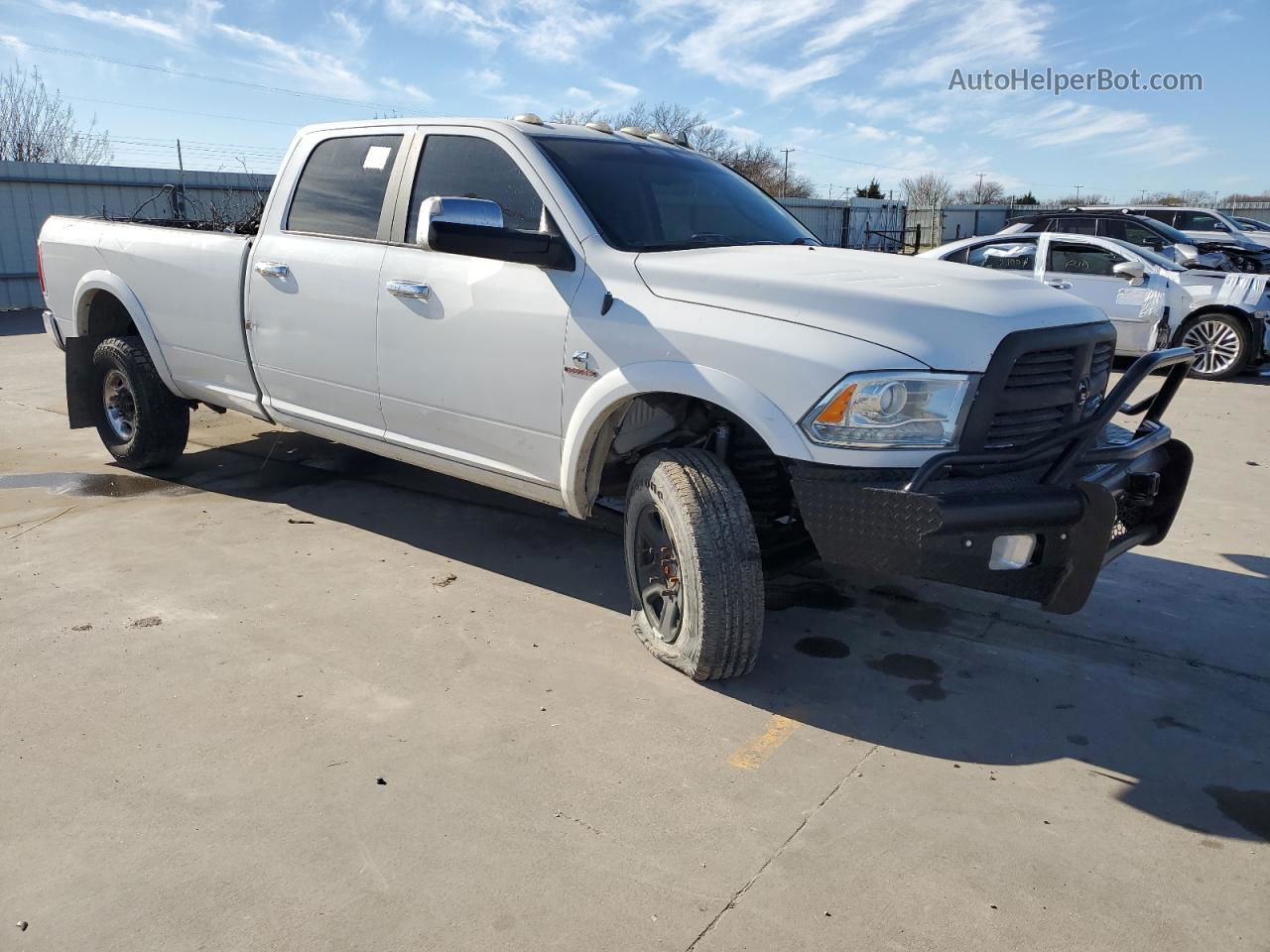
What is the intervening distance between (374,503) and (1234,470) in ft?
19.0

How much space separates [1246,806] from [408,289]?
359 cm

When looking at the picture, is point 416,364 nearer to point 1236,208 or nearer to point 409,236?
point 409,236

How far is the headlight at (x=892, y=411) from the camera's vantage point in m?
3.05

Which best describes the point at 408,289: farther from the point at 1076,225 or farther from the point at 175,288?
the point at 1076,225

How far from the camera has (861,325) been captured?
3129 millimetres

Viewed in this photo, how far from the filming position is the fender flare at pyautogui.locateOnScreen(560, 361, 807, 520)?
10.4ft

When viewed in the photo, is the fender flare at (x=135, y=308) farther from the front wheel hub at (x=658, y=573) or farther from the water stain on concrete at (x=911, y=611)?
the water stain on concrete at (x=911, y=611)

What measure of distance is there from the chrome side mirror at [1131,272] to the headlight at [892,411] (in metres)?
8.46

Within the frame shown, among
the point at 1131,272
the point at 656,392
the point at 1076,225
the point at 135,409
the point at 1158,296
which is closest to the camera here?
the point at 656,392

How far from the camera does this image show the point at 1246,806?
2945 mm

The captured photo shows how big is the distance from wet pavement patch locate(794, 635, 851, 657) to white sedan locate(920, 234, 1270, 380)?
7475mm

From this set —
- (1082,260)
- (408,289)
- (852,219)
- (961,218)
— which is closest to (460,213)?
(408,289)

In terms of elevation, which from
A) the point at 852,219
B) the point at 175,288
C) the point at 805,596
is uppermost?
the point at 852,219

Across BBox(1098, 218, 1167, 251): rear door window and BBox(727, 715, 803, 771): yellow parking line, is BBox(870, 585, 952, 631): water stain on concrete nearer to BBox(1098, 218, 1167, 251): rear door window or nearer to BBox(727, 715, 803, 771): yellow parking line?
BBox(727, 715, 803, 771): yellow parking line
